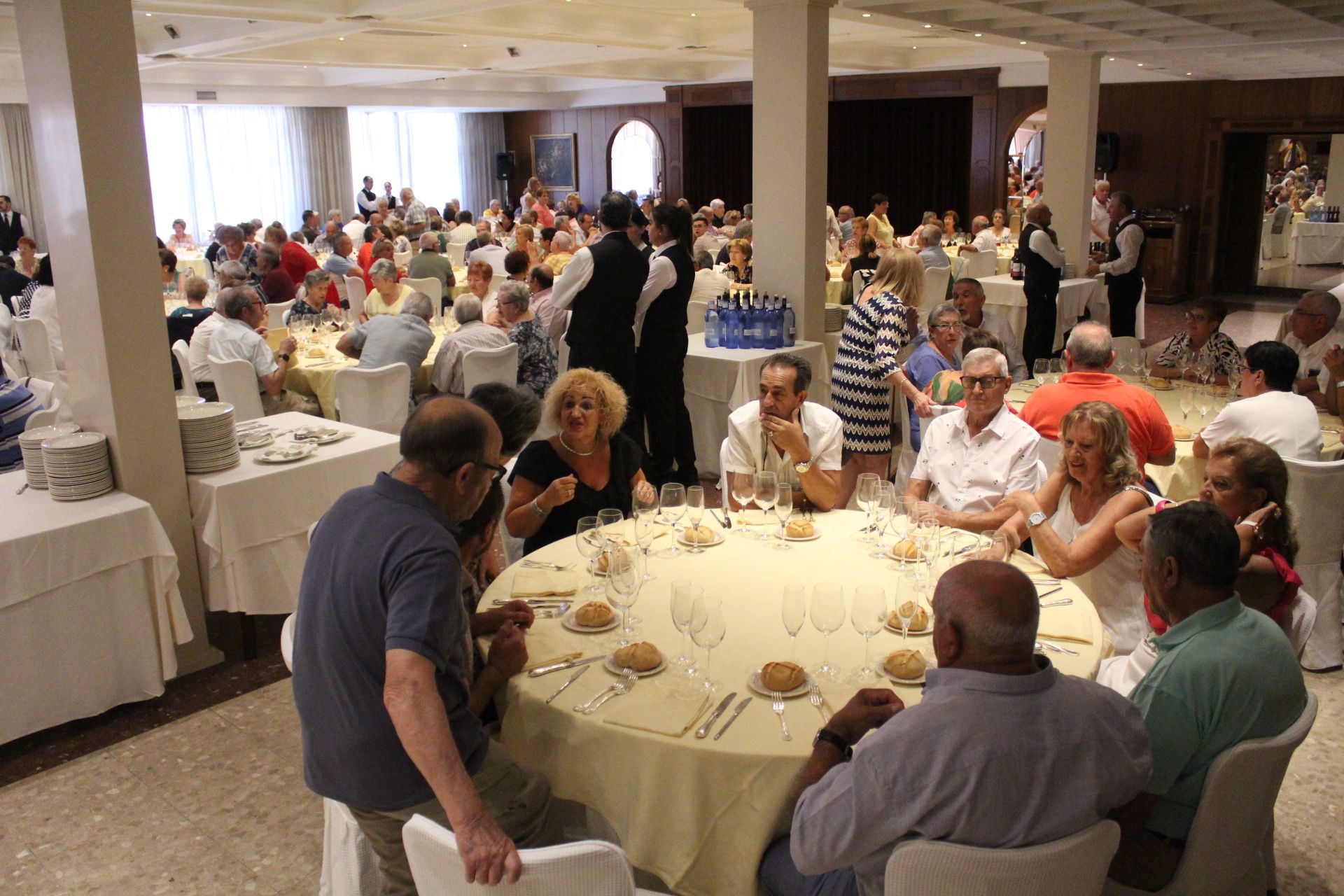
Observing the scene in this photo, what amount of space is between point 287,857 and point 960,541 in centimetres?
226

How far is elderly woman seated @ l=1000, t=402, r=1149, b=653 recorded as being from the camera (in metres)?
3.30

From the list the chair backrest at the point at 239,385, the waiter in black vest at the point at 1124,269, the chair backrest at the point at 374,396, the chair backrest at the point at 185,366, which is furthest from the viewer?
the waiter in black vest at the point at 1124,269

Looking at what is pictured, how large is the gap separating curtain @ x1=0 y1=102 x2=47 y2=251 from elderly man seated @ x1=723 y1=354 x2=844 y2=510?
1628cm

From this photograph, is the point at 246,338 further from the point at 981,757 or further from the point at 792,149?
the point at 981,757

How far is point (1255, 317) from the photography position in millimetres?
13930

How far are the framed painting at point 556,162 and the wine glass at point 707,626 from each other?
822 inches

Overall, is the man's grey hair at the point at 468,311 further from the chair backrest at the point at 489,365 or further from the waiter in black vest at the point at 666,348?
the waiter in black vest at the point at 666,348

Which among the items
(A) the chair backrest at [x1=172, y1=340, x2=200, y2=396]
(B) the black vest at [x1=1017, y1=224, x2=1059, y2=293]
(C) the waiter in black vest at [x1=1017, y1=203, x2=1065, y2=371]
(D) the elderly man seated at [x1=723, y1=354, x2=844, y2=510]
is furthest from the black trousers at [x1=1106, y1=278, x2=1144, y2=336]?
(A) the chair backrest at [x1=172, y1=340, x2=200, y2=396]

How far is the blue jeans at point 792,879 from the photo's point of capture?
221 cm

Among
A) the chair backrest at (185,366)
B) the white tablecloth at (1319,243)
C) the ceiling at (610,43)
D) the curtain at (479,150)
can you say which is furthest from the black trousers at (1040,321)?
the curtain at (479,150)

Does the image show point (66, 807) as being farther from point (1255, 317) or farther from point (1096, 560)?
point (1255, 317)

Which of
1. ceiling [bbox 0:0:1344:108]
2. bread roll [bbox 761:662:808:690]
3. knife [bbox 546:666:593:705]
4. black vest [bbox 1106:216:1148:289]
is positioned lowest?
knife [bbox 546:666:593:705]

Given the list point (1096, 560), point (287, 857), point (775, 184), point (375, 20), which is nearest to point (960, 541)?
point (1096, 560)

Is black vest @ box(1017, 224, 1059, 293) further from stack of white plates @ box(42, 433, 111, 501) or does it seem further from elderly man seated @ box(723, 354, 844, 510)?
stack of white plates @ box(42, 433, 111, 501)
